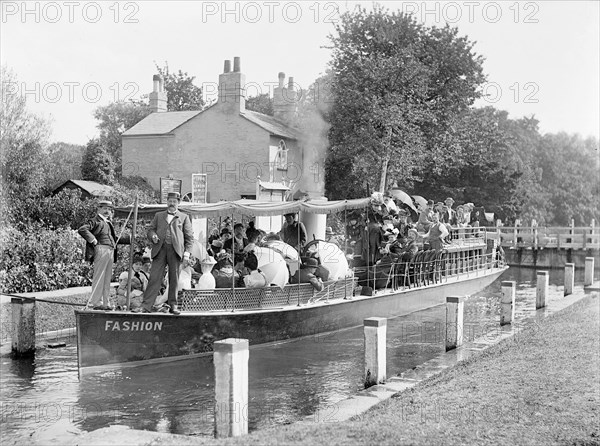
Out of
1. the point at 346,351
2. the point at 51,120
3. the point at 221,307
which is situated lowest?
the point at 346,351

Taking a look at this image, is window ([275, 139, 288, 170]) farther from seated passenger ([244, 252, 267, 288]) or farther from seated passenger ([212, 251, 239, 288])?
seated passenger ([212, 251, 239, 288])

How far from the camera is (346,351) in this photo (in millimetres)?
15516

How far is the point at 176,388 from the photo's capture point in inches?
473

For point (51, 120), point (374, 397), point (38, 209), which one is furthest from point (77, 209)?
point (374, 397)

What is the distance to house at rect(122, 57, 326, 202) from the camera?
40719 mm

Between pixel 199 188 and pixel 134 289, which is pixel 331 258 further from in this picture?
pixel 199 188

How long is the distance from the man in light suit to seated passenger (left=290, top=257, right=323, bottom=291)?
3921mm

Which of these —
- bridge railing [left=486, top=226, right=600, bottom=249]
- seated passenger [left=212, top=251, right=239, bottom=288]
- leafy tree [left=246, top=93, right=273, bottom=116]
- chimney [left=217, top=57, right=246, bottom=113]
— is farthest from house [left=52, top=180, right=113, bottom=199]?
leafy tree [left=246, top=93, right=273, bottom=116]

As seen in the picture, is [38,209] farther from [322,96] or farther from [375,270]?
[322,96]

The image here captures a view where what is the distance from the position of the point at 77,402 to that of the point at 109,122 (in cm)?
6300

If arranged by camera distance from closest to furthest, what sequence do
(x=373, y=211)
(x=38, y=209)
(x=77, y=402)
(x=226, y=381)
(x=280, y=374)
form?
Answer: (x=226, y=381), (x=77, y=402), (x=280, y=374), (x=373, y=211), (x=38, y=209)

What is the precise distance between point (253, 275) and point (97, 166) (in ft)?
105

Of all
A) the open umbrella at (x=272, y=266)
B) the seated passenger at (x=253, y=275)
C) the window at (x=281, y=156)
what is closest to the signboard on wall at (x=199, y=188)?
the window at (x=281, y=156)

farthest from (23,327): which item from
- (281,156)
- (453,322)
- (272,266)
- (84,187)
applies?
(281,156)
